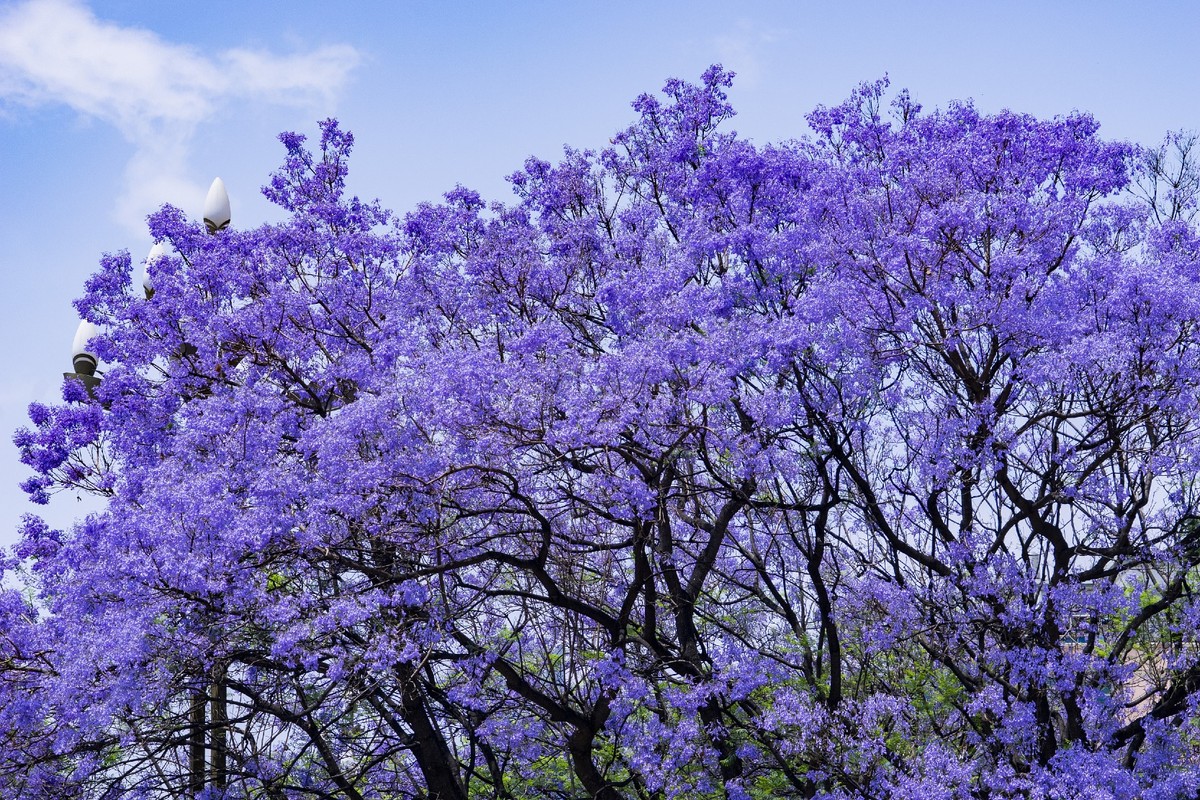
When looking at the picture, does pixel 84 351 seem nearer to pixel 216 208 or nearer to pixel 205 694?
pixel 216 208

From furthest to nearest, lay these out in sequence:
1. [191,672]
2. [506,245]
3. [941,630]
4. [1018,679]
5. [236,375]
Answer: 1. [506,245]
2. [236,375]
3. [941,630]
4. [1018,679]
5. [191,672]

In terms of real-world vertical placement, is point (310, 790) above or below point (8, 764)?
below

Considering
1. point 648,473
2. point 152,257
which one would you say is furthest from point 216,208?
point 648,473

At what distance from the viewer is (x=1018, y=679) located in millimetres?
9406

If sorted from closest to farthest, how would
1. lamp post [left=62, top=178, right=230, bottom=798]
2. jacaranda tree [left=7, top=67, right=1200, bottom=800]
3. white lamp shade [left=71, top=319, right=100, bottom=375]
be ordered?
1. jacaranda tree [left=7, top=67, right=1200, bottom=800]
2. lamp post [left=62, top=178, right=230, bottom=798]
3. white lamp shade [left=71, top=319, right=100, bottom=375]

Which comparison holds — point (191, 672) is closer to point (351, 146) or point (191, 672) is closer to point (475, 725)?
point (475, 725)

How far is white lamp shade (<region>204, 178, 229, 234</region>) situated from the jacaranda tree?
523 mm

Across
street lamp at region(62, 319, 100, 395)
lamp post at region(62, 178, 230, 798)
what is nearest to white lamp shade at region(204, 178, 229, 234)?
lamp post at region(62, 178, 230, 798)

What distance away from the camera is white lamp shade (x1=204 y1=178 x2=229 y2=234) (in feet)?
39.8

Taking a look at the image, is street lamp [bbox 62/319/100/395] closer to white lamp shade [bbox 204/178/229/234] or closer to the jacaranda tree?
the jacaranda tree

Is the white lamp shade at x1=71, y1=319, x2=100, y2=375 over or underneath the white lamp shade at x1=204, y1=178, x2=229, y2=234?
underneath

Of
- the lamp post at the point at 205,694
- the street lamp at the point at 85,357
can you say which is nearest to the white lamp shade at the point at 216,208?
the lamp post at the point at 205,694

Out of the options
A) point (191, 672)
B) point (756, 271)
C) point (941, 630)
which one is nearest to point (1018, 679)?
point (941, 630)

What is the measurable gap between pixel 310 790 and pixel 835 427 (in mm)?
5651
